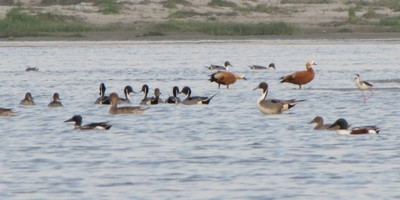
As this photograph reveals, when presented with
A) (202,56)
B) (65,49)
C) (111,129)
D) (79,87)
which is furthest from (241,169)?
(65,49)

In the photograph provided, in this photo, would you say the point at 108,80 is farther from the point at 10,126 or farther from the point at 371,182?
the point at 371,182

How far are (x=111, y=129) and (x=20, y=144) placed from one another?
252 cm

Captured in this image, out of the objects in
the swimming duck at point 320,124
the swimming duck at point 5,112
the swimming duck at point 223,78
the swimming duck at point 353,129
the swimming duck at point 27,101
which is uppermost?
the swimming duck at point 353,129

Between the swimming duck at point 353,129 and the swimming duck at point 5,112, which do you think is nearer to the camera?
the swimming duck at point 353,129

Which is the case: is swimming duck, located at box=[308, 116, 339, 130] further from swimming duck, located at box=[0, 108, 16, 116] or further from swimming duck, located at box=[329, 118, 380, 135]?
swimming duck, located at box=[0, 108, 16, 116]

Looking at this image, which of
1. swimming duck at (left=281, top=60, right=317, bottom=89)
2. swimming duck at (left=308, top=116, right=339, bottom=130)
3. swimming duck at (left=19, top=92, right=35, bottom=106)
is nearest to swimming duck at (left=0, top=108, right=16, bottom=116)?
swimming duck at (left=19, top=92, right=35, bottom=106)

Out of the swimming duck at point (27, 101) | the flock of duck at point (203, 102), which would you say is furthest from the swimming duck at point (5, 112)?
the swimming duck at point (27, 101)

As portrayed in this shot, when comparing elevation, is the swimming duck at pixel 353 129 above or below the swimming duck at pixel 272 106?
above

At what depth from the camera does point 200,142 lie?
57.6 feet

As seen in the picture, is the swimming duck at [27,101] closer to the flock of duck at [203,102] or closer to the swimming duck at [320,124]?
the flock of duck at [203,102]

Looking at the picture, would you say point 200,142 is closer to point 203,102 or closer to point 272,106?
point 272,106

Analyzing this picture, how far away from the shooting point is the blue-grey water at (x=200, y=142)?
13406 millimetres

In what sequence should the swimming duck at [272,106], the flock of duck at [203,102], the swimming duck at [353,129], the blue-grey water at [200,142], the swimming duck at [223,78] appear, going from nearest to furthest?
the blue-grey water at [200,142] → the swimming duck at [353,129] → the flock of duck at [203,102] → the swimming duck at [272,106] → the swimming duck at [223,78]

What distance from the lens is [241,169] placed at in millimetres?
14703
